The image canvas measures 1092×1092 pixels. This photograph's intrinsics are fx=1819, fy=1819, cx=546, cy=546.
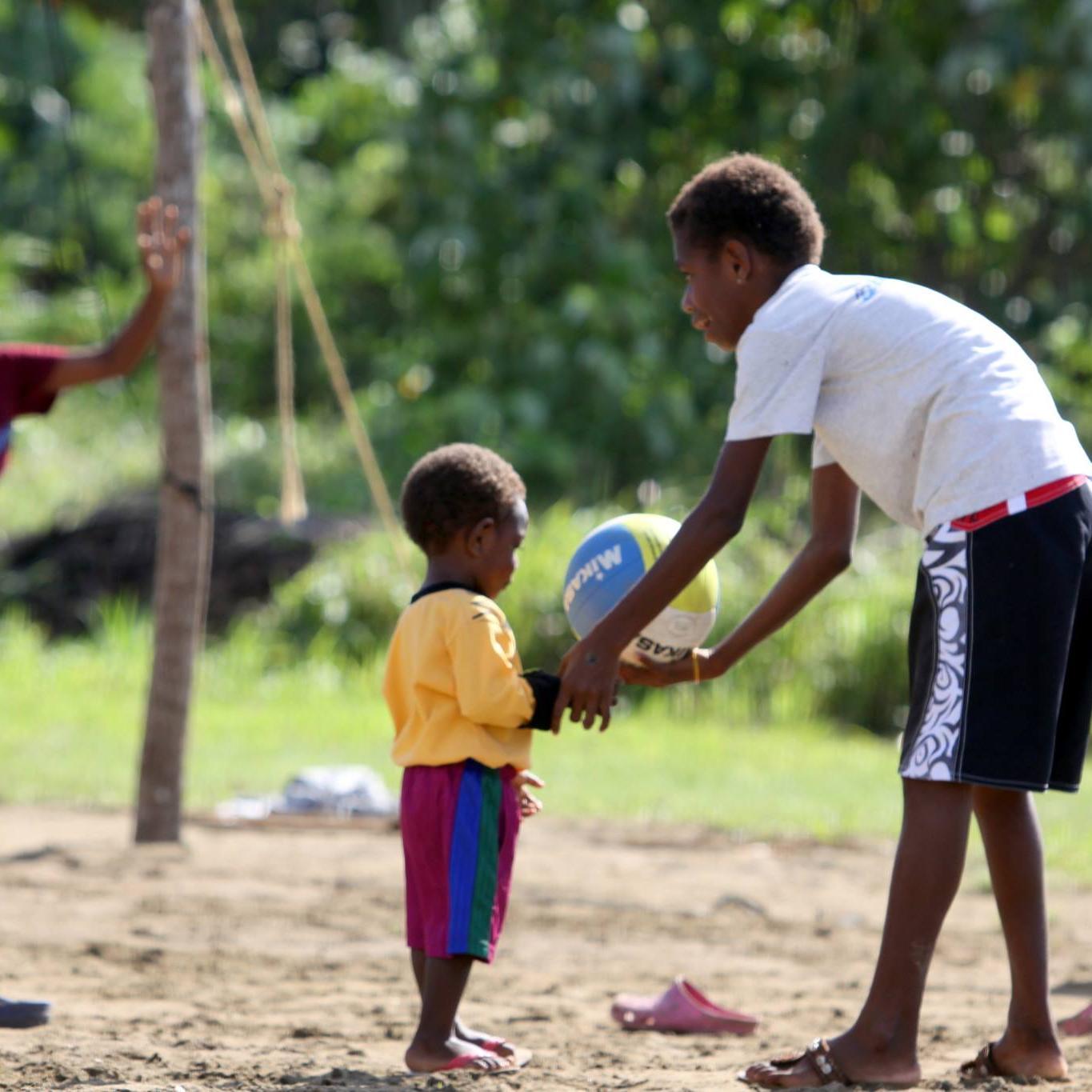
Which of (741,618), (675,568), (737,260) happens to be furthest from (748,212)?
(741,618)

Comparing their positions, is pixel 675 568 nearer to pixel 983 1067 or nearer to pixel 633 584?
pixel 633 584

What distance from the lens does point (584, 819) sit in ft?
26.7

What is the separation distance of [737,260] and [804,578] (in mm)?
735

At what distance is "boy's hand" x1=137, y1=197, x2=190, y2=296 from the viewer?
557 centimetres

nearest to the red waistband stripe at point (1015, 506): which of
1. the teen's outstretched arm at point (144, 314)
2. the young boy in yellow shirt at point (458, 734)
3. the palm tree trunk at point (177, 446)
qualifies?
the young boy in yellow shirt at point (458, 734)

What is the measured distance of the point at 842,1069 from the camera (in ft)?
11.6

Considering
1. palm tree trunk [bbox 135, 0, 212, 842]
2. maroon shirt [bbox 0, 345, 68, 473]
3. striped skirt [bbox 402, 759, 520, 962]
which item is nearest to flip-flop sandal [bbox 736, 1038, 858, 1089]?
striped skirt [bbox 402, 759, 520, 962]

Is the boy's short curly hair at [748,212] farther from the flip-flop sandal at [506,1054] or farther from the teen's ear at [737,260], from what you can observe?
the flip-flop sandal at [506,1054]

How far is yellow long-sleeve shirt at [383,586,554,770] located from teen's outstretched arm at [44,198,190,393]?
174 centimetres

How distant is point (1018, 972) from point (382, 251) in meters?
16.6

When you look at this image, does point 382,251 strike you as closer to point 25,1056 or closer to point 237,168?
point 237,168

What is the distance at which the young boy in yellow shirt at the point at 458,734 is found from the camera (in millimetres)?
3773

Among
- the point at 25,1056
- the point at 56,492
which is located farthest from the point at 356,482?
the point at 25,1056

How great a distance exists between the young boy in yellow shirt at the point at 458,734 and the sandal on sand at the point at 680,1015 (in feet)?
1.82
